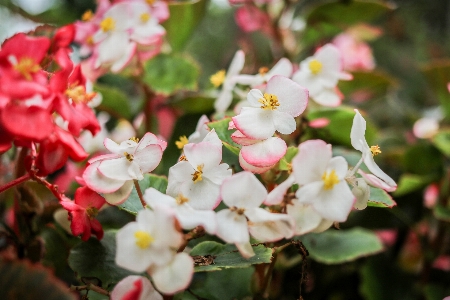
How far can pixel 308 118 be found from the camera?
0.63 meters

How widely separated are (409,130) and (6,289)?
966 millimetres

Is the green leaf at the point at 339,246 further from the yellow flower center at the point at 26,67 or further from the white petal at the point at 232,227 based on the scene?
the yellow flower center at the point at 26,67

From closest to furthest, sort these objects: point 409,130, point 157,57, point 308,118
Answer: point 308,118 < point 157,57 < point 409,130

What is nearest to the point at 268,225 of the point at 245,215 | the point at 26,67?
the point at 245,215

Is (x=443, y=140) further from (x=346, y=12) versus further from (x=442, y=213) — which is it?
(x=346, y=12)

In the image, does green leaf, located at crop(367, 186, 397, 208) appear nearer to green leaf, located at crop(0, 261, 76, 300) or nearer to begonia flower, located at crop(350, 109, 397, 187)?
begonia flower, located at crop(350, 109, 397, 187)

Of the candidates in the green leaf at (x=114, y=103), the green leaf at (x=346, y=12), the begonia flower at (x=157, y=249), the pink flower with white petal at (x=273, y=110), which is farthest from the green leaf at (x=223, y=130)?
the green leaf at (x=346, y=12)

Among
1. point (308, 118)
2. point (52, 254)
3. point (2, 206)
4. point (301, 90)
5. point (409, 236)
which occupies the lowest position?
point (409, 236)

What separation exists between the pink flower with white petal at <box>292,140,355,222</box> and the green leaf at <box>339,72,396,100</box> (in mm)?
452

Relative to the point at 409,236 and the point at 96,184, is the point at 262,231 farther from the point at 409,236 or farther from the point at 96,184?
the point at 409,236

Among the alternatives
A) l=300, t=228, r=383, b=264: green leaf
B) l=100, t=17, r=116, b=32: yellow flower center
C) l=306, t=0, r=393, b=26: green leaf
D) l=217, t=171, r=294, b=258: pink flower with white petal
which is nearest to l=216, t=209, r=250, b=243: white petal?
l=217, t=171, r=294, b=258: pink flower with white petal

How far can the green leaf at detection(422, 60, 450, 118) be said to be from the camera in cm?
83

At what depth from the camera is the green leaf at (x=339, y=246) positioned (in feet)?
1.95

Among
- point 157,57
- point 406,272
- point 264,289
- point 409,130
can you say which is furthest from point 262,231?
point 409,130
